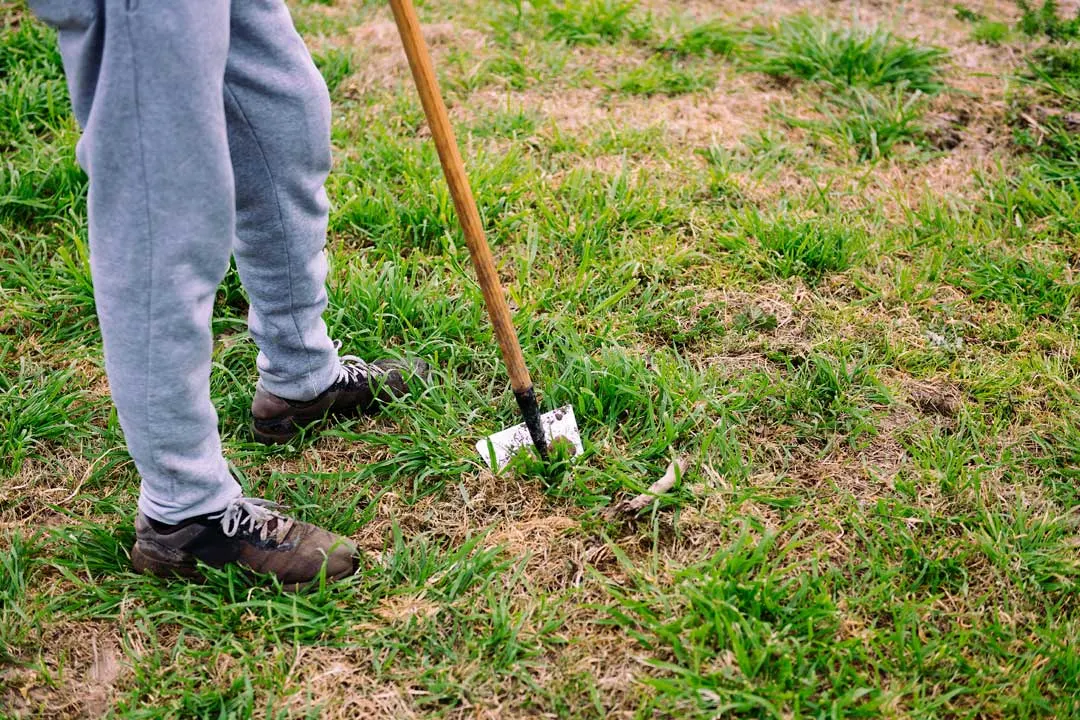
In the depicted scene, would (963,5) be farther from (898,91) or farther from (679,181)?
(679,181)

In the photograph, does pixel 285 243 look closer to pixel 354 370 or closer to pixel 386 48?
pixel 354 370

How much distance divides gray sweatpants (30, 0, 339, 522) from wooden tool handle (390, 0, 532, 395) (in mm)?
254

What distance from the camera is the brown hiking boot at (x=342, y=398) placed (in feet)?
8.17

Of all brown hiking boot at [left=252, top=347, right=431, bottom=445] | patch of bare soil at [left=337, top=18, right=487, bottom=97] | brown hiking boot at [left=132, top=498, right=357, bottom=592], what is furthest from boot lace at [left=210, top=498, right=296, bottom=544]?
patch of bare soil at [left=337, top=18, right=487, bottom=97]

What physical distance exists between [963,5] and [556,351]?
3123 millimetres

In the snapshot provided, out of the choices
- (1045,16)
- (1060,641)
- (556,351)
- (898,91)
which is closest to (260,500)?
(556,351)

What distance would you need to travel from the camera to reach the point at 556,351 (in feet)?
9.20

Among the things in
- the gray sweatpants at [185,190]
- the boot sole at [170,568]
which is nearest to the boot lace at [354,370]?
the gray sweatpants at [185,190]

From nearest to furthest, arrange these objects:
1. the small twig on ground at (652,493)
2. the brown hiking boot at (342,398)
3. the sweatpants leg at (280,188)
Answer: the sweatpants leg at (280,188)
the small twig on ground at (652,493)
the brown hiking boot at (342,398)

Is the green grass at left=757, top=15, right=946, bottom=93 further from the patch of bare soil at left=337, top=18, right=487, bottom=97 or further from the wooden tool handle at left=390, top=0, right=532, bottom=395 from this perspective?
the wooden tool handle at left=390, top=0, right=532, bottom=395

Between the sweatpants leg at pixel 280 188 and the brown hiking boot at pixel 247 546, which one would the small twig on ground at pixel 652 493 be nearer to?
the brown hiking boot at pixel 247 546

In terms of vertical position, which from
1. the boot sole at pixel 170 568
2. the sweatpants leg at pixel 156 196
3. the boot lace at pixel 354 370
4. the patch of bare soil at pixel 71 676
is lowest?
the patch of bare soil at pixel 71 676

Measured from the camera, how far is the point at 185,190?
1.63 metres

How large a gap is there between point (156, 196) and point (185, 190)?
50mm
